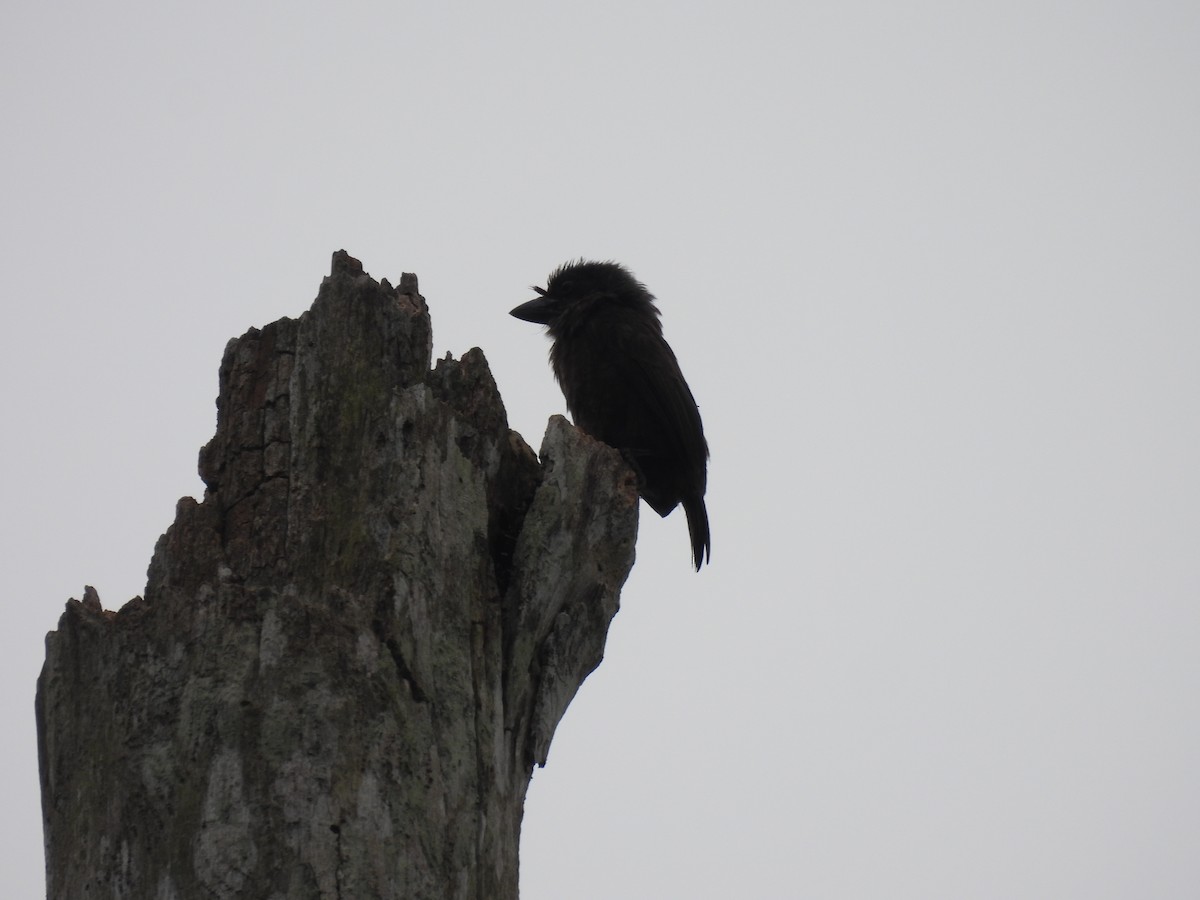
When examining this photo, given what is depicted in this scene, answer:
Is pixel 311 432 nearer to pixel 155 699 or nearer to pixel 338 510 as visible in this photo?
pixel 338 510

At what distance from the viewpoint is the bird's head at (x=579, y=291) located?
6418mm

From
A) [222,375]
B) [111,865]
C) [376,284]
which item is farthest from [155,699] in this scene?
[376,284]

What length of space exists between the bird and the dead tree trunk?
2.12 metres

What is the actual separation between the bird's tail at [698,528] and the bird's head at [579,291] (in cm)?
112

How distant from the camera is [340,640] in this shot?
2984mm

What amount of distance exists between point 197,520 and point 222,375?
558 mm

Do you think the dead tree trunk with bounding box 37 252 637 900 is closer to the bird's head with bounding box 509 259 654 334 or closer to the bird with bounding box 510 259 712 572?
the bird with bounding box 510 259 712 572

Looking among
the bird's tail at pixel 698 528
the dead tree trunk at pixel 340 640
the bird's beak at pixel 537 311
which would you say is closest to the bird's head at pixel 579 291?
the bird's beak at pixel 537 311

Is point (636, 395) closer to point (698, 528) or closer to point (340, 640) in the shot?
point (698, 528)

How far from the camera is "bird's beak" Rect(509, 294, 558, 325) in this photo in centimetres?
647

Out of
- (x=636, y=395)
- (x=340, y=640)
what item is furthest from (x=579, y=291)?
(x=340, y=640)

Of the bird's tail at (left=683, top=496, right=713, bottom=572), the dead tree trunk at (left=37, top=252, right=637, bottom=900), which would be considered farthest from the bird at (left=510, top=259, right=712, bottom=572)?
the dead tree trunk at (left=37, top=252, right=637, bottom=900)

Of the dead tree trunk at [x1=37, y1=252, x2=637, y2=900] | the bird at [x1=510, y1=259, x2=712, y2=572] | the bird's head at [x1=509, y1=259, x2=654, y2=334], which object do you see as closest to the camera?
the dead tree trunk at [x1=37, y1=252, x2=637, y2=900]

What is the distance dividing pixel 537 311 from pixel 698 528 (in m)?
1.45
